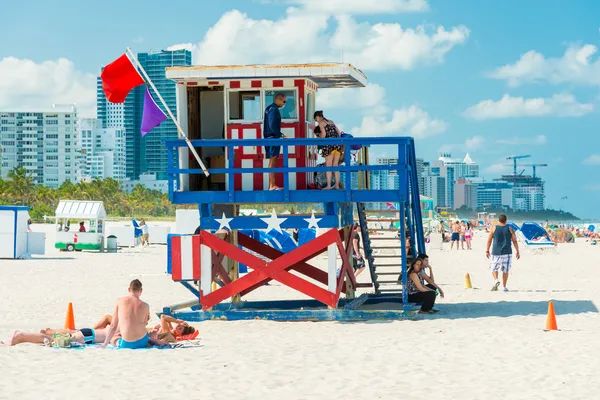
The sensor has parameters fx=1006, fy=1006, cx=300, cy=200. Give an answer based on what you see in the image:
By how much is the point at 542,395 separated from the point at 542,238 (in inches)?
1670

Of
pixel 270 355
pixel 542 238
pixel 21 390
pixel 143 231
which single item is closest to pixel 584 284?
pixel 270 355

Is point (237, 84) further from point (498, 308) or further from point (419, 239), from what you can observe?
point (498, 308)

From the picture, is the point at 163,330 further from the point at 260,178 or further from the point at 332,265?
the point at 260,178

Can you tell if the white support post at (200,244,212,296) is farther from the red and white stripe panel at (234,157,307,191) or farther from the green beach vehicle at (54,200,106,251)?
the green beach vehicle at (54,200,106,251)

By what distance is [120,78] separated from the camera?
54.9ft

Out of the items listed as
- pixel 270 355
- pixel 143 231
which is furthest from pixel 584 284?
pixel 143 231

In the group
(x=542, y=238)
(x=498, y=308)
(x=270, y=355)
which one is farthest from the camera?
(x=542, y=238)

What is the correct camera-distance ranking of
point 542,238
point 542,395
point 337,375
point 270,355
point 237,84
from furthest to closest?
point 542,238 → point 237,84 → point 270,355 → point 337,375 → point 542,395

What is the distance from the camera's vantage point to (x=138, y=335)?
13.3 m

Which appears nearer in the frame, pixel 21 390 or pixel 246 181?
pixel 21 390

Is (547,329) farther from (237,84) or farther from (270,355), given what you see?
(237,84)

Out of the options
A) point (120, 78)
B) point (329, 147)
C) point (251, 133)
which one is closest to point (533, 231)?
point (329, 147)

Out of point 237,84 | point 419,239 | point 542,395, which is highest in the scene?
point 237,84

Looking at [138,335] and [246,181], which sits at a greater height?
[246,181]
